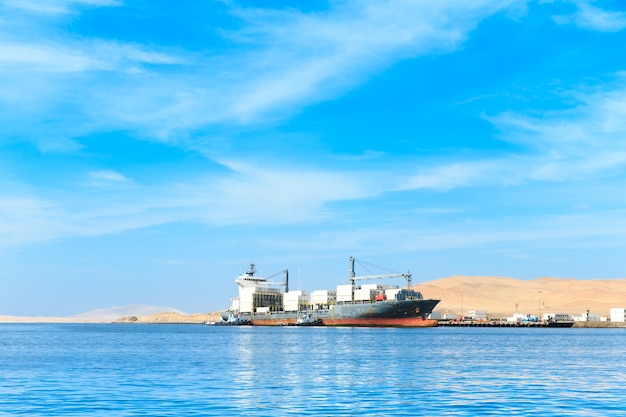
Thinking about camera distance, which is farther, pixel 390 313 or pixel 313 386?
pixel 390 313

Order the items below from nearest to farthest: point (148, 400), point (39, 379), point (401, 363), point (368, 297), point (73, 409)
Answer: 1. point (73, 409)
2. point (148, 400)
3. point (39, 379)
4. point (401, 363)
5. point (368, 297)

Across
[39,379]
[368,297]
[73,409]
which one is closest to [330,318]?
[368,297]

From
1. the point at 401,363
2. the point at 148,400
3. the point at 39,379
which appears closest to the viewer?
the point at 148,400

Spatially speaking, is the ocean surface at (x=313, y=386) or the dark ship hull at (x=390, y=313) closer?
the ocean surface at (x=313, y=386)

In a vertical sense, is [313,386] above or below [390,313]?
below

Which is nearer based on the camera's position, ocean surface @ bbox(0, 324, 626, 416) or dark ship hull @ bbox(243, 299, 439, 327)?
ocean surface @ bbox(0, 324, 626, 416)

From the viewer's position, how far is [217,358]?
237 ft

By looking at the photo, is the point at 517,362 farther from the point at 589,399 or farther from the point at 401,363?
the point at 589,399

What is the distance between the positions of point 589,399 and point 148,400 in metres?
23.8

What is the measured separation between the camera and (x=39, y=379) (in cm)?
5131

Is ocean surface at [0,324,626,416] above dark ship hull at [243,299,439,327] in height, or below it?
below

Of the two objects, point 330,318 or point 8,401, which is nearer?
point 8,401

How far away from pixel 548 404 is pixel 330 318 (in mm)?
161345

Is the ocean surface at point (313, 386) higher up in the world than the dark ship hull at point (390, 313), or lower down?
lower down
